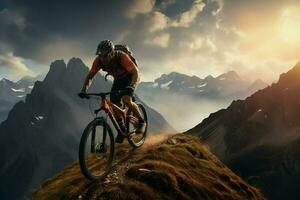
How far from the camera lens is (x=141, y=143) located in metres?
19.2

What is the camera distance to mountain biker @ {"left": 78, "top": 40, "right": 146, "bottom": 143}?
45.6 feet

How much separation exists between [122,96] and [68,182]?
12.5 feet

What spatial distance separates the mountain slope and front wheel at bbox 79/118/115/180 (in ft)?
1.24

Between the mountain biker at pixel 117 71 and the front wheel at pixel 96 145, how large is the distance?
47.5 inches

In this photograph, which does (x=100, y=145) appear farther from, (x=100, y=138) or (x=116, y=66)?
(x=116, y=66)

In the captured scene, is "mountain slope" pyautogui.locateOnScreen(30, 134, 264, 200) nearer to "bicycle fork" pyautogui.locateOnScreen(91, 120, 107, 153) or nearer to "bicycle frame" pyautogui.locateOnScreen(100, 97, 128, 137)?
"bicycle fork" pyautogui.locateOnScreen(91, 120, 107, 153)

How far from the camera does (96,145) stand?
45.6ft

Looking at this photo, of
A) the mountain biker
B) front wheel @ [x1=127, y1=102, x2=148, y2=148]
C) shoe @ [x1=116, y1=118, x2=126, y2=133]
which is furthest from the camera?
front wheel @ [x1=127, y1=102, x2=148, y2=148]

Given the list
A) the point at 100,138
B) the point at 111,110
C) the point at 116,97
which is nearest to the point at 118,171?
the point at 100,138

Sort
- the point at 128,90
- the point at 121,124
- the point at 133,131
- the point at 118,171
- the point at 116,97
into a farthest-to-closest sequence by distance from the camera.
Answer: the point at 133,131 → the point at 116,97 → the point at 121,124 → the point at 128,90 → the point at 118,171

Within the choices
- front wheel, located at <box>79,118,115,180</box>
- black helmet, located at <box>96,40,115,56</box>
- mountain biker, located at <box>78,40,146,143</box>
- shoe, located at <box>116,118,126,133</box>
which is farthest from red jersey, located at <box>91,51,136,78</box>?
front wheel, located at <box>79,118,115,180</box>

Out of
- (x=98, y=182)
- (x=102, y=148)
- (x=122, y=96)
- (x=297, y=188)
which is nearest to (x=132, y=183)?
(x=98, y=182)

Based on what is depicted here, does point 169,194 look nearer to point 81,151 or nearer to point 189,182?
point 189,182

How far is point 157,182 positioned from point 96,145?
8.27 ft
